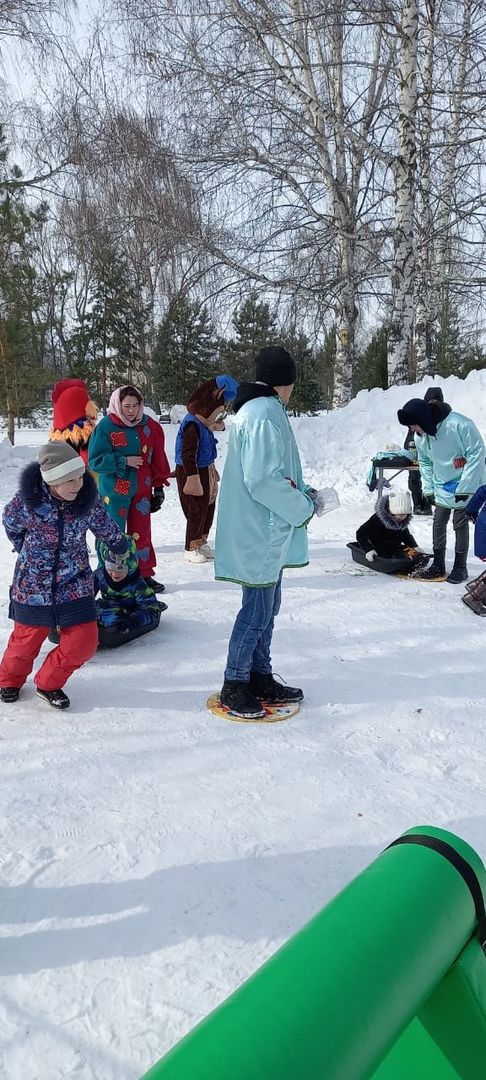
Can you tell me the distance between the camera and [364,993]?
698mm

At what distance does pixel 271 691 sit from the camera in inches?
129

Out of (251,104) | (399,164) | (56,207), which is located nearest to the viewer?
(399,164)

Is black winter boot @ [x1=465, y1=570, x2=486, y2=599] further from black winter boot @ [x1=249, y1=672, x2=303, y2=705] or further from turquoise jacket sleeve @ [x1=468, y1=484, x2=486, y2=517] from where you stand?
black winter boot @ [x1=249, y1=672, x2=303, y2=705]

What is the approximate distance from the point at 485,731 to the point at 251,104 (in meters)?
11.5

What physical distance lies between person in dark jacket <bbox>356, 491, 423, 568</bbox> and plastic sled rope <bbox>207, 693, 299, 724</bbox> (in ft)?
8.38

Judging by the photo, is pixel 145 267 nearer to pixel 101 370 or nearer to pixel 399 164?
pixel 101 370

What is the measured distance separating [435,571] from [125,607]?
262 centimetres

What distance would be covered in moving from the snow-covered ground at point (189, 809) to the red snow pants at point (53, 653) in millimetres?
152

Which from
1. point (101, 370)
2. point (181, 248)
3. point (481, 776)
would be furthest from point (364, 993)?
point (101, 370)

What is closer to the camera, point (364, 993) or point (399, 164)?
point (364, 993)

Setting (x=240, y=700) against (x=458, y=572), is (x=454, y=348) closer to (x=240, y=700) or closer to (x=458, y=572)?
(x=458, y=572)

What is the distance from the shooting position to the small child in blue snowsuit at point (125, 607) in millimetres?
3855

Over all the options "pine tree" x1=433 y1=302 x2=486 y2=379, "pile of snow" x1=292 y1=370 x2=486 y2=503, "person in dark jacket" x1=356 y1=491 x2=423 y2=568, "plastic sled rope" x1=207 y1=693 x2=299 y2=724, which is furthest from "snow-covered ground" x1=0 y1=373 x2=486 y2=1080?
"pine tree" x1=433 y1=302 x2=486 y2=379

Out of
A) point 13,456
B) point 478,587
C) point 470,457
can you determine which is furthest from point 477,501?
point 13,456
